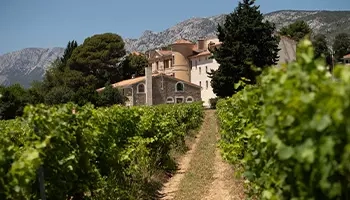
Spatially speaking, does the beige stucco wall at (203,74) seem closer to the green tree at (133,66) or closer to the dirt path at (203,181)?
the green tree at (133,66)

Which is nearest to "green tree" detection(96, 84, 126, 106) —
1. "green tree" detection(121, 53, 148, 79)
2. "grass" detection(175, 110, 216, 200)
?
"green tree" detection(121, 53, 148, 79)

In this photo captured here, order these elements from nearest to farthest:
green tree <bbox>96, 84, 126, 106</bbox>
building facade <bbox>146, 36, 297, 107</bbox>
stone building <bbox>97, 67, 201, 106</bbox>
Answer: green tree <bbox>96, 84, 126, 106</bbox>, stone building <bbox>97, 67, 201, 106</bbox>, building facade <bbox>146, 36, 297, 107</bbox>

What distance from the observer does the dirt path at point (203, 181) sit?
9141 millimetres

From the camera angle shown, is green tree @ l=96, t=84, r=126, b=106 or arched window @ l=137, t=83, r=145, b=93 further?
arched window @ l=137, t=83, r=145, b=93

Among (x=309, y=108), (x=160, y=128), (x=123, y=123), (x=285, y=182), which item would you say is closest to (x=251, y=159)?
(x=285, y=182)

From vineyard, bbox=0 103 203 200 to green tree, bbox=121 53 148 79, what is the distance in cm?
5904

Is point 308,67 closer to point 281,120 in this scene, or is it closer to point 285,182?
point 281,120

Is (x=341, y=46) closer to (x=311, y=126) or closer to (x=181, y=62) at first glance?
(x=181, y=62)

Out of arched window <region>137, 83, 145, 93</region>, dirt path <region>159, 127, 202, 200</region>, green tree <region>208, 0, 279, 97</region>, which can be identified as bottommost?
dirt path <region>159, 127, 202, 200</region>

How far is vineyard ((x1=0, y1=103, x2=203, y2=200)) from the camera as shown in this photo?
389 cm

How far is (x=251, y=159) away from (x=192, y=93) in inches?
2093

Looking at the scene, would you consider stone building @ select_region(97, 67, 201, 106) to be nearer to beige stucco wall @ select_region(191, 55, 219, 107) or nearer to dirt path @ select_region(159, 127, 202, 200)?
beige stucco wall @ select_region(191, 55, 219, 107)

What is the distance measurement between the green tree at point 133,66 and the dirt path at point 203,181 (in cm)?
5486

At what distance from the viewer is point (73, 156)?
16.2 ft
